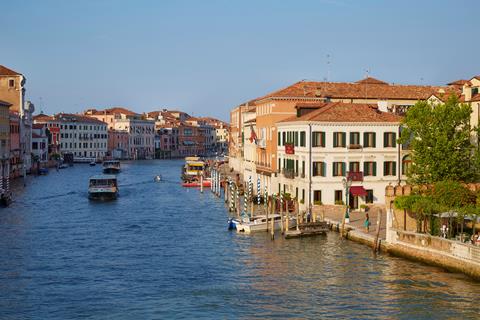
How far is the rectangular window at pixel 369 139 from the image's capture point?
4091cm

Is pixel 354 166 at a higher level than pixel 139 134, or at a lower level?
lower

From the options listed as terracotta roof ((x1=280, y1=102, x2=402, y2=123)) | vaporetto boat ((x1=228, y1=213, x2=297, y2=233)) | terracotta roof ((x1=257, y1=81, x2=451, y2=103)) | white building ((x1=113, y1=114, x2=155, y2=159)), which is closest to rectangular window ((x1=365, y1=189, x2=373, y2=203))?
terracotta roof ((x1=280, y1=102, x2=402, y2=123))

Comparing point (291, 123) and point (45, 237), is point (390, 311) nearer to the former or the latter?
point (45, 237)

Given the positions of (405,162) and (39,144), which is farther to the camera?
(39,144)

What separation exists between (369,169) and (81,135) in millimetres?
111729

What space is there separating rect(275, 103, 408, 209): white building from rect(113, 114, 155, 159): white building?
123 m

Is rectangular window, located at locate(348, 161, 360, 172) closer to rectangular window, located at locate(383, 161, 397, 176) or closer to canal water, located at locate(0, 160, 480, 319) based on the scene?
→ rectangular window, located at locate(383, 161, 397, 176)

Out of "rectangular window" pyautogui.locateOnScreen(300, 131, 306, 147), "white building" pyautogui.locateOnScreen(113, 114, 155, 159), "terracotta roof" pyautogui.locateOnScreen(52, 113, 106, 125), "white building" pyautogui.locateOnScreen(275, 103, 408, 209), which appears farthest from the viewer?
"white building" pyautogui.locateOnScreen(113, 114, 155, 159)

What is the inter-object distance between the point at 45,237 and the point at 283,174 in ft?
50.4

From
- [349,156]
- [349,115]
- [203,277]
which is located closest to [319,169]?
[349,156]

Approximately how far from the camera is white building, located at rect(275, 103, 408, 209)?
40.6m

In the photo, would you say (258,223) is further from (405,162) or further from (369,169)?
(405,162)

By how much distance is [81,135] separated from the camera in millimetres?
146500

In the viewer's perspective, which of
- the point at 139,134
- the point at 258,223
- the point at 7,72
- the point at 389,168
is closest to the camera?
the point at 258,223
